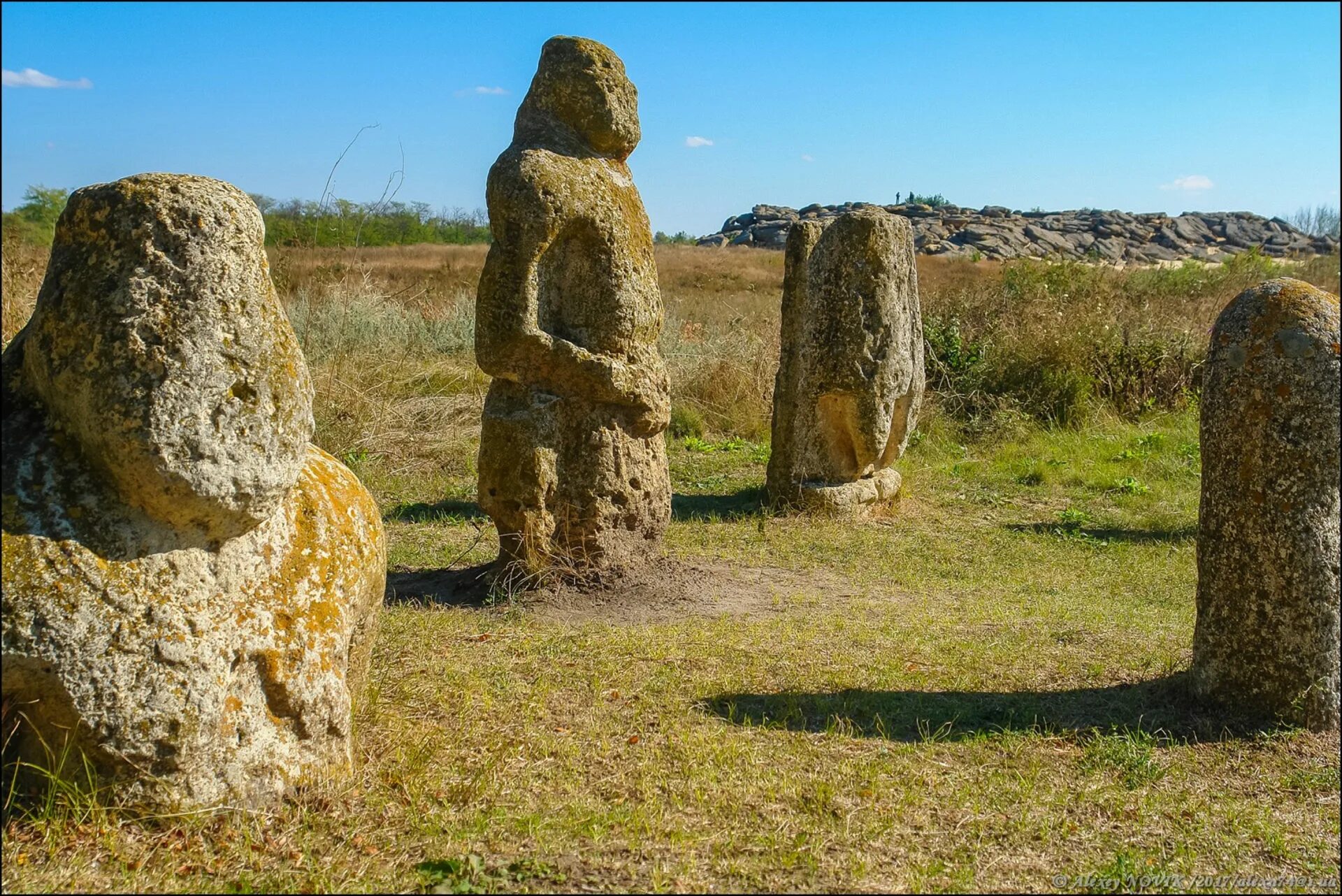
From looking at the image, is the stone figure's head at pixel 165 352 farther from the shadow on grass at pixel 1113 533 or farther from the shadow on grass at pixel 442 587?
the shadow on grass at pixel 1113 533

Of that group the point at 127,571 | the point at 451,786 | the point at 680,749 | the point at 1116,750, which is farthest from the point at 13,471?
the point at 1116,750

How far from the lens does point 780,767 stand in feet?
13.1

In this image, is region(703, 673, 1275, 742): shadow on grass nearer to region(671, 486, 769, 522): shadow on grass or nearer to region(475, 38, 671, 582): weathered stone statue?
region(475, 38, 671, 582): weathered stone statue

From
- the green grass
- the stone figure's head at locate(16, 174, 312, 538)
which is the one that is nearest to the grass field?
the green grass

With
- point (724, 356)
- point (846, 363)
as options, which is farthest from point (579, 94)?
A: point (724, 356)

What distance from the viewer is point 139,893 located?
113 inches

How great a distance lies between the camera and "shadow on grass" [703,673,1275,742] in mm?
4301

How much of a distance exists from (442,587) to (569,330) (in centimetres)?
176

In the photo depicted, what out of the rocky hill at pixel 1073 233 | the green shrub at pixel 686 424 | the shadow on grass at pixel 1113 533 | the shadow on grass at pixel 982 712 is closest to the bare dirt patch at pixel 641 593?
the shadow on grass at pixel 982 712

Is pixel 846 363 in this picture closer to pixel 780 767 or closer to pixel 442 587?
pixel 442 587

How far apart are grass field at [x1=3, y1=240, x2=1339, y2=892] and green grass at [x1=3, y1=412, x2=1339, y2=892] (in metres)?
0.01

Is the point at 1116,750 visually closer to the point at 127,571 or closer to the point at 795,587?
the point at 795,587

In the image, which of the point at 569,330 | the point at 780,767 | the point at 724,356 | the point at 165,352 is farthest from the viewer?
the point at 724,356

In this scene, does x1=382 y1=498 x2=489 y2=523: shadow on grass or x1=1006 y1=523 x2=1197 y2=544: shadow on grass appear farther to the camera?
x1=382 y1=498 x2=489 y2=523: shadow on grass
